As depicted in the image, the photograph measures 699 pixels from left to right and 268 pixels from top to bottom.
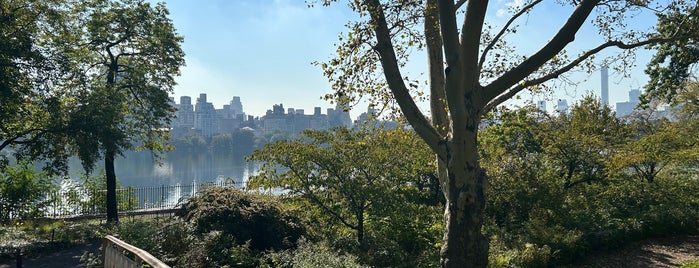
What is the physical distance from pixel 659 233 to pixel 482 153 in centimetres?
495

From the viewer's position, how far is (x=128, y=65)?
1830 cm

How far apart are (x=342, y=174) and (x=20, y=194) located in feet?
46.6

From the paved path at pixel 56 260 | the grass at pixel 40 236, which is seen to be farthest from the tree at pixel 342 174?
the grass at pixel 40 236

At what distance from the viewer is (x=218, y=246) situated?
8.87 metres

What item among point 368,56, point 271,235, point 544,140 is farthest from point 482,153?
point 368,56

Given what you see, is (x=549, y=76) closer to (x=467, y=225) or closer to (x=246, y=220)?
(x=467, y=225)

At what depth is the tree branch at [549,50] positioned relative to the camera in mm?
5578

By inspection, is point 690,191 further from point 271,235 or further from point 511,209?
point 271,235

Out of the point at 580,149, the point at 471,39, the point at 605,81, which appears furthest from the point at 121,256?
the point at 605,81

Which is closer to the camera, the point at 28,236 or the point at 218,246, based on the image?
the point at 218,246

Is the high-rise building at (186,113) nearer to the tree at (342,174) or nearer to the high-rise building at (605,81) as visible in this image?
the high-rise building at (605,81)

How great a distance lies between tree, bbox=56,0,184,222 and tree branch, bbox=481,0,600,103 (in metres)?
12.9

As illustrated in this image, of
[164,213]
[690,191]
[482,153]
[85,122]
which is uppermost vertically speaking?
[85,122]

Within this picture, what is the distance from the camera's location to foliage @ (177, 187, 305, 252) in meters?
9.79
